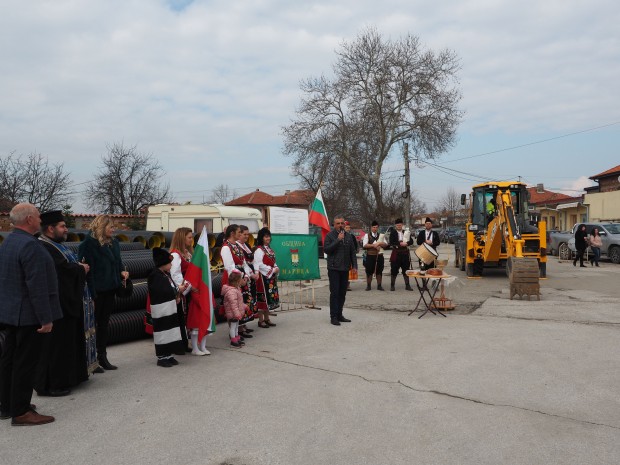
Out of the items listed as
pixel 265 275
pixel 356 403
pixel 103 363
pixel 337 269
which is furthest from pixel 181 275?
pixel 337 269

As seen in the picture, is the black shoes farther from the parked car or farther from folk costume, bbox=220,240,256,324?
the parked car

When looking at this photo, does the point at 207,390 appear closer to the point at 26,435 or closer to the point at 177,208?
the point at 26,435

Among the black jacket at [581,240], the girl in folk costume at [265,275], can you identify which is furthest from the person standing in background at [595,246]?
the girl in folk costume at [265,275]

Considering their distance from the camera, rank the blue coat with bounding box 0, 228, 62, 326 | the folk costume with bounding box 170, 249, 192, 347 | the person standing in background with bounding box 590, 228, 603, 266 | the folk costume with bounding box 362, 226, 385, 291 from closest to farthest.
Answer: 1. the blue coat with bounding box 0, 228, 62, 326
2. the folk costume with bounding box 170, 249, 192, 347
3. the folk costume with bounding box 362, 226, 385, 291
4. the person standing in background with bounding box 590, 228, 603, 266

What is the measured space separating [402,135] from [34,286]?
3997cm

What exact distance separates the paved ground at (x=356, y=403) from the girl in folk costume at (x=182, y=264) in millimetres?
488

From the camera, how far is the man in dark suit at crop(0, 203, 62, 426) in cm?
444

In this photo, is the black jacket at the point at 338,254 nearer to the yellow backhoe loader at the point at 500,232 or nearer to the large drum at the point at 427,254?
the large drum at the point at 427,254

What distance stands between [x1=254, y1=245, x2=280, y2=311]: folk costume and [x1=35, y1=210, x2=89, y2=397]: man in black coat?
3400 mm

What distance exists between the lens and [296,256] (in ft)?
34.8

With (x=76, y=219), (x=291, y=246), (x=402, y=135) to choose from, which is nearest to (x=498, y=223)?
(x=291, y=246)

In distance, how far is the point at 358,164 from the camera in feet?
146

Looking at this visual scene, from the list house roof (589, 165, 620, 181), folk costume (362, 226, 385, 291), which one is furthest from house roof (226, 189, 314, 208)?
folk costume (362, 226, 385, 291)

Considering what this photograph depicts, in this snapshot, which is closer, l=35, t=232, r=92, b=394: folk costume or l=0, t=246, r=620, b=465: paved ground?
l=0, t=246, r=620, b=465: paved ground
